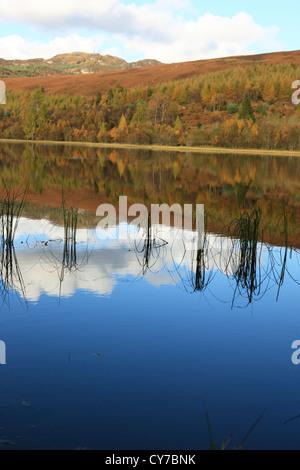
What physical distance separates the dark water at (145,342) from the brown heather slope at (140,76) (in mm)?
125787

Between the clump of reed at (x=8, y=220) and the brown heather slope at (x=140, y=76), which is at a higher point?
the brown heather slope at (x=140, y=76)

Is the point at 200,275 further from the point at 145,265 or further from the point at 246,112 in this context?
the point at 246,112

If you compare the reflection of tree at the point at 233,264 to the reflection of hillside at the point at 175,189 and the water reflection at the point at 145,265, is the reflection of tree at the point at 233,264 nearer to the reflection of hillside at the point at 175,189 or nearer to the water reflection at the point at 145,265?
the water reflection at the point at 145,265

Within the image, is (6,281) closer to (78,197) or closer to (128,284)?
(128,284)

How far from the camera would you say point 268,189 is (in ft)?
72.0

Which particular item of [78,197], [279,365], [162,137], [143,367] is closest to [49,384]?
[143,367]

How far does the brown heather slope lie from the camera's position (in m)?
136

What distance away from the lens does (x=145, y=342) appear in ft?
18.8

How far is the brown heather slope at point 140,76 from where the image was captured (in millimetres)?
136000

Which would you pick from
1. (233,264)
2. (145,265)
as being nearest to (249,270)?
(233,264)

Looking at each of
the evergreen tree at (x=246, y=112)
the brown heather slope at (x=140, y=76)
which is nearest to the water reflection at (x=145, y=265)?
the evergreen tree at (x=246, y=112)
